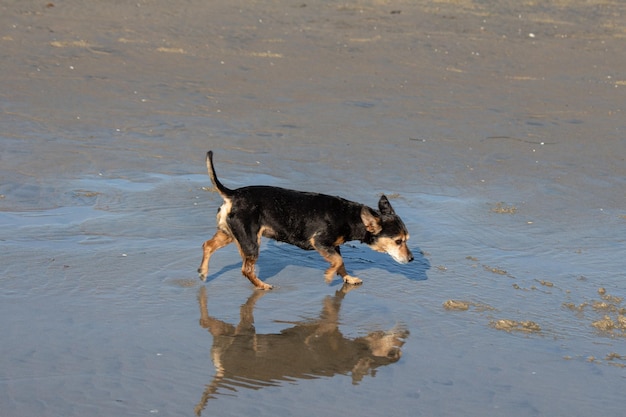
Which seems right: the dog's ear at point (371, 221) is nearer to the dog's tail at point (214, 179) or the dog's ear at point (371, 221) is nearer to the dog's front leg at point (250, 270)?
the dog's front leg at point (250, 270)

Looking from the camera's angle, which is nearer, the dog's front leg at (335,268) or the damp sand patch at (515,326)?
the damp sand patch at (515,326)

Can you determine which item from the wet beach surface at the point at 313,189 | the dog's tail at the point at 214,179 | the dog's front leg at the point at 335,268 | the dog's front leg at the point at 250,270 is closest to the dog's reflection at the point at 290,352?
the wet beach surface at the point at 313,189

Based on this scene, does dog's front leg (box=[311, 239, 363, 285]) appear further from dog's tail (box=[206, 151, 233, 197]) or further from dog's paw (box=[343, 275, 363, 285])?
dog's tail (box=[206, 151, 233, 197])

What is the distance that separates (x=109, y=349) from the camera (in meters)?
5.97

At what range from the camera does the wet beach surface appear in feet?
19.0

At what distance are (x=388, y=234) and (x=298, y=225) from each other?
75 cm

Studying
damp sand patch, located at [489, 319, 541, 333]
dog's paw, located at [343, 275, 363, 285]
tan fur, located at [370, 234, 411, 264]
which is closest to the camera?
damp sand patch, located at [489, 319, 541, 333]

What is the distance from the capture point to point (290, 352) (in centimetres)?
624

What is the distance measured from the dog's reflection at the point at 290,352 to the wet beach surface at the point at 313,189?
0.8 inches

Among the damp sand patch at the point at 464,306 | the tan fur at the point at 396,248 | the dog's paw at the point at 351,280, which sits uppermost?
the tan fur at the point at 396,248

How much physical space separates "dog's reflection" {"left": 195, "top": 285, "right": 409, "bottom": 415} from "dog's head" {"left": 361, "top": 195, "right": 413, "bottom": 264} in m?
1.06

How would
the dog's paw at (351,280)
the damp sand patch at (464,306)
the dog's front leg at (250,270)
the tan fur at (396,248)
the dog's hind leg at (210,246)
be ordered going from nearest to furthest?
the damp sand patch at (464,306)
the dog's front leg at (250,270)
the dog's hind leg at (210,246)
the dog's paw at (351,280)
the tan fur at (396,248)

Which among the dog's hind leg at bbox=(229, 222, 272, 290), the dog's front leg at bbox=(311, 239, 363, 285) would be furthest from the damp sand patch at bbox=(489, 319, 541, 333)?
the dog's hind leg at bbox=(229, 222, 272, 290)

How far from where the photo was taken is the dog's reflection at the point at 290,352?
577cm
